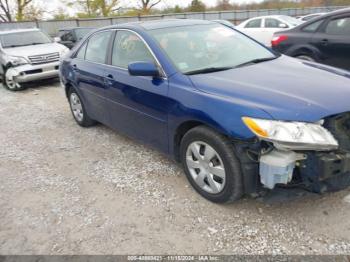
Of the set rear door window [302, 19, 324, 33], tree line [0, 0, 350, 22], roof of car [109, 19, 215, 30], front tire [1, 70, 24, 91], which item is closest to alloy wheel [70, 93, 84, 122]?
roof of car [109, 19, 215, 30]

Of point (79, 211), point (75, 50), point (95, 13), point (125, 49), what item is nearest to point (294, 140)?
point (79, 211)

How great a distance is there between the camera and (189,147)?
3049 mm

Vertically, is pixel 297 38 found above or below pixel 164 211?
above

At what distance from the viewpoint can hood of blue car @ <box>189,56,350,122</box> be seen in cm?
245

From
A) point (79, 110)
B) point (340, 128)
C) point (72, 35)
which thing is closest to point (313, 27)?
point (340, 128)

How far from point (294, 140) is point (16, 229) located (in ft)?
8.12

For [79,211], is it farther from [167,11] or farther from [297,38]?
[167,11]

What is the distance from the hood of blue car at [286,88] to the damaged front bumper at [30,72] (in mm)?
6675

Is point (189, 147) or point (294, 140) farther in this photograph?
point (189, 147)

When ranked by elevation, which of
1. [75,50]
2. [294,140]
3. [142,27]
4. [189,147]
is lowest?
[189,147]

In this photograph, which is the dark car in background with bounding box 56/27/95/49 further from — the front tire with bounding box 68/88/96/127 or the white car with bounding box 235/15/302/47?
the front tire with bounding box 68/88/96/127

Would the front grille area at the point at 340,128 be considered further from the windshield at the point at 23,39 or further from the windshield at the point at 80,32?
the windshield at the point at 80,32

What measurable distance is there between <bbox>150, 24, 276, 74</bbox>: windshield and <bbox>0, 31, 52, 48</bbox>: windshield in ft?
23.4

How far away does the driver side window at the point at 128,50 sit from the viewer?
11.6ft
